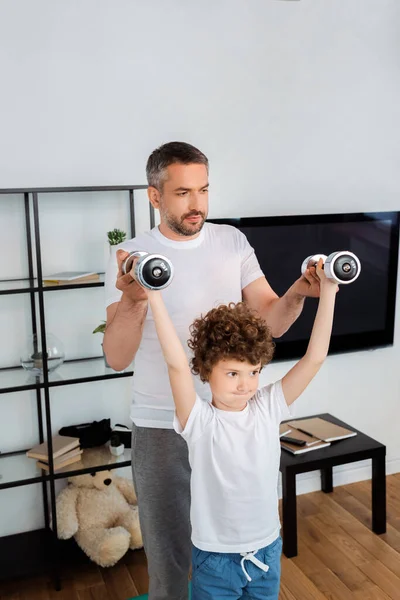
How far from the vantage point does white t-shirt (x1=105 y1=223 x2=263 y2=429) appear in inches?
74.1

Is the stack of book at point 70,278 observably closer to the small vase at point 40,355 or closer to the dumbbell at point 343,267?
the small vase at point 40,355

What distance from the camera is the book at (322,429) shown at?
313 cm

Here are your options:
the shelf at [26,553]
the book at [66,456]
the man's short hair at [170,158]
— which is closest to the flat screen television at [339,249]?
the book at [66,456]

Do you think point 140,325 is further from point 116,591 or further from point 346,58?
point 346,58

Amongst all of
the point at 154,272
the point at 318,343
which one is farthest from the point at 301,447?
the point at 154,272

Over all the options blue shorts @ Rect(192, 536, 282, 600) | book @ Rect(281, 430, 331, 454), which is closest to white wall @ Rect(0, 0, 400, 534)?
book @ Rect(281, 430, 331, 454)

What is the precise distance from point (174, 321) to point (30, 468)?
3.99 ft

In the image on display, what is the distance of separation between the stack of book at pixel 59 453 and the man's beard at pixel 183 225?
1224 mm

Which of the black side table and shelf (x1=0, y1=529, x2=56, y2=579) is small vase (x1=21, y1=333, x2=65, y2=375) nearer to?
shelf (x1=0, y1=529, x2=56, y2=579)

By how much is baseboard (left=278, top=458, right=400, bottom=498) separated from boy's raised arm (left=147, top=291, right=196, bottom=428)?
1965mm

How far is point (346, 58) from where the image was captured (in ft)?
10.5

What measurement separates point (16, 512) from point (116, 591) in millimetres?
574

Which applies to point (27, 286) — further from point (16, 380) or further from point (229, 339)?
point (229, 339)

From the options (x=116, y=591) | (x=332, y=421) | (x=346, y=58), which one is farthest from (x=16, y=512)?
(x=346, y=58)
